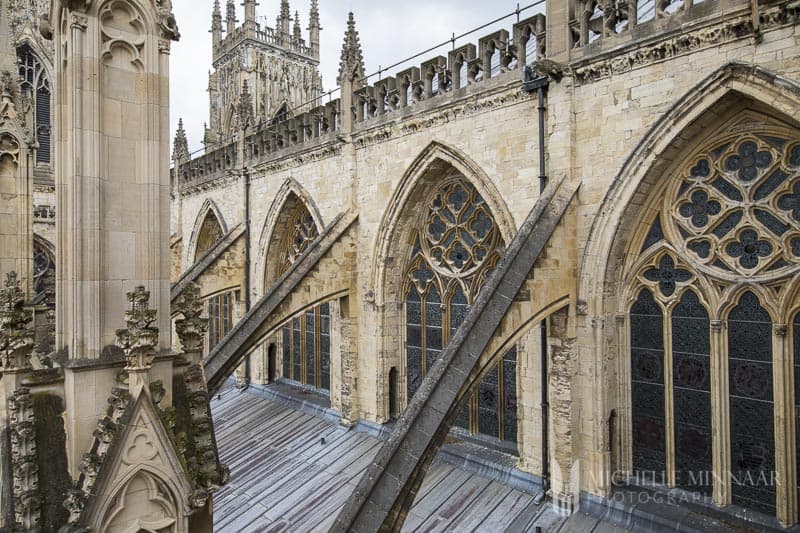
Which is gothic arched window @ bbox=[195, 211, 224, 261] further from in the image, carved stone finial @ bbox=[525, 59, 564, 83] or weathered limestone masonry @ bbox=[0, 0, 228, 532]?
weathered limestone masonry @ bbox=[0, 0, 228, 532]

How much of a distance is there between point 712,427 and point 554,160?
397cm

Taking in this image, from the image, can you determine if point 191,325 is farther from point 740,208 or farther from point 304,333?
point 304,333

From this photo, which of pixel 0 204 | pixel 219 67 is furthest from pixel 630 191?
pixel 219 67

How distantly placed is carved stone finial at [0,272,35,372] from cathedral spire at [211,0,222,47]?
36.0 metres

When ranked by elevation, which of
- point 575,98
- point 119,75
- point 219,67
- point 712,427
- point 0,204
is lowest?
point 712,427

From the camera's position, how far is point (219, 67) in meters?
33.7

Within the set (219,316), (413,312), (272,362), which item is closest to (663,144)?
(413,312)

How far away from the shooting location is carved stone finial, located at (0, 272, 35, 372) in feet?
11.3

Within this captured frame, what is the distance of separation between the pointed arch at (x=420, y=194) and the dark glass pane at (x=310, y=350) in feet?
10.8

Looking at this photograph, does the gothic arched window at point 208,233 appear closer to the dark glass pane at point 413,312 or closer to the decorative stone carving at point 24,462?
the dark glass pane at point 413,312

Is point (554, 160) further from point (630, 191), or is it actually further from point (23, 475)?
point (23, 475)

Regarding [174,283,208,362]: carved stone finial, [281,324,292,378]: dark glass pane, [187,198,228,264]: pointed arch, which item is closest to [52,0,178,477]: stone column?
[174,283,208,362]: carved stone finial

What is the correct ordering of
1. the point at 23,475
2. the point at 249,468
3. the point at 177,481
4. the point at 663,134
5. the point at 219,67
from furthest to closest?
the point at 219,67
the point at 249,468
the point at 663,134
the point at 177,481
the point at 23,475

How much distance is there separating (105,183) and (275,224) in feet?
31.7
